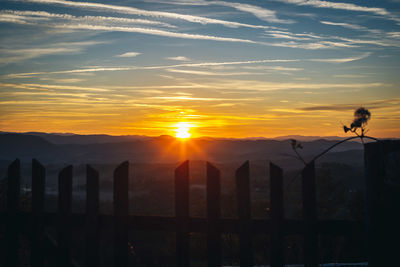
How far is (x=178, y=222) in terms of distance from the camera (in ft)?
11.1

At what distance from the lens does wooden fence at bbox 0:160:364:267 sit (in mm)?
3184

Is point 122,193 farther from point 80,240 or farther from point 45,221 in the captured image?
point 80,240

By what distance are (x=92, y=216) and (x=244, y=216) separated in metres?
1.42

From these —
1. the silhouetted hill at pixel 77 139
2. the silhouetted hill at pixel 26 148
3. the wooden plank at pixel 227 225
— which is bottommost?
the wooden plank at pixel 227 225

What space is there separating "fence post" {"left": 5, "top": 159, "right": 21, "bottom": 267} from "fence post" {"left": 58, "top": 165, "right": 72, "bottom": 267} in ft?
1.95

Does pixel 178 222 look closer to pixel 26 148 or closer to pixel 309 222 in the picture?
pixel 309 222

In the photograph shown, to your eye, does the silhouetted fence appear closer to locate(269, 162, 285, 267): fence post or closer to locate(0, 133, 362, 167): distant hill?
locate(269, 162, 285, 267): fence post

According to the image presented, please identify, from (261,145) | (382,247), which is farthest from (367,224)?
(261,145)

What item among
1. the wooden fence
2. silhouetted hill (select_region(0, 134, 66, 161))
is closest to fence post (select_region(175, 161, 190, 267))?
the wooden fence

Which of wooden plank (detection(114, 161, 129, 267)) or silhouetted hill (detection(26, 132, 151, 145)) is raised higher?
silhouetted hill (detection(26, 132, 151, 145))

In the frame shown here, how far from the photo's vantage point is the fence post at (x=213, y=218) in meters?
3.29

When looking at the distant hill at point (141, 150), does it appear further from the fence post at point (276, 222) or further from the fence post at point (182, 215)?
the fence post at point (182, 215)

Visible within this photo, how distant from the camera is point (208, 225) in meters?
3.33

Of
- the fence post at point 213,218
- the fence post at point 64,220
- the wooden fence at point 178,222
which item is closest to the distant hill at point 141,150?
the wooden fence at point 178,222
